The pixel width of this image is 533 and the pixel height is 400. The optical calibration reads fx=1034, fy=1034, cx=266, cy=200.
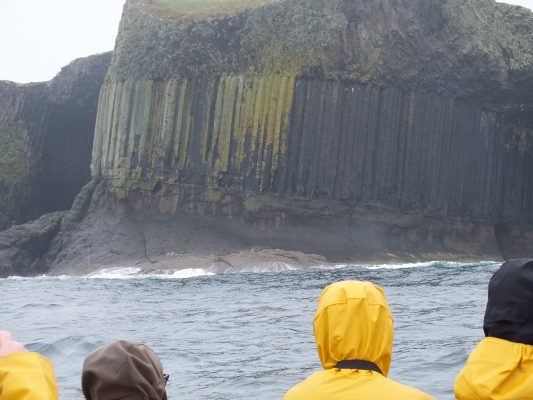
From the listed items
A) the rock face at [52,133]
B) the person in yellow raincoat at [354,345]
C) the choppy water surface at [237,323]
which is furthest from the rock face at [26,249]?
the person in yellow raincoat at [354,345]

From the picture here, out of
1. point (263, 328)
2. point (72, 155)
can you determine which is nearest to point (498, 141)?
point (72, 155)

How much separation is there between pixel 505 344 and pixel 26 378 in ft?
6.63

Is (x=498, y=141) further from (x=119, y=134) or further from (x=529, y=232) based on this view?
(x=119, y=134)

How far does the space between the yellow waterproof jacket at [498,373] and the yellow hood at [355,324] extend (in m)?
0.38

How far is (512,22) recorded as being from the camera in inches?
1483

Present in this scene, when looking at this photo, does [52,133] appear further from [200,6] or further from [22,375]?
[22,375]

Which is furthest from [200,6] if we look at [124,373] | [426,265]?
[124,373]

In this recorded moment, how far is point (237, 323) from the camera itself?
16.0 metres

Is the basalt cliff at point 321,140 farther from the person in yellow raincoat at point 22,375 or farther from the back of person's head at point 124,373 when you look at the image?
the person in yellow raincoat at point 22,375

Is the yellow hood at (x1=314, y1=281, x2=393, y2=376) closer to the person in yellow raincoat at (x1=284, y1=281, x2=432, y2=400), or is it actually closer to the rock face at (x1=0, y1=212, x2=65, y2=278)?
the person in yellow raincoat at (x1=284, y1=281, x2=432, y2=400)

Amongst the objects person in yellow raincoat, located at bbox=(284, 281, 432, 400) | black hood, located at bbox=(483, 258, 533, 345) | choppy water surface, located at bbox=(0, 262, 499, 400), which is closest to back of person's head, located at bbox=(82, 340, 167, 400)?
person in yellow raincoat, located at bbox=(284, 281, 432, 400)

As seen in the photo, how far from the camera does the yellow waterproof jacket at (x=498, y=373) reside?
424 cm

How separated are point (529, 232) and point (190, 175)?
40.0 feet

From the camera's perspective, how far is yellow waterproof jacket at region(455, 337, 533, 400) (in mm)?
4242
